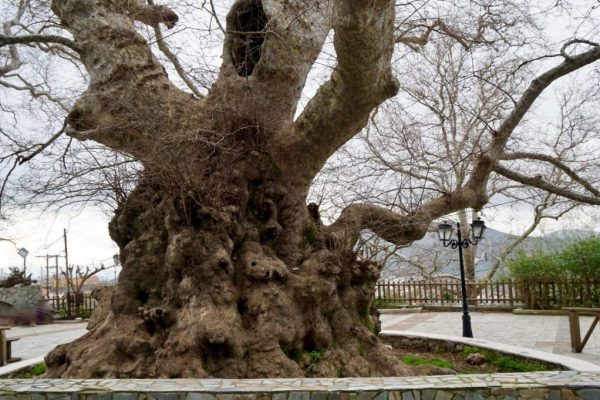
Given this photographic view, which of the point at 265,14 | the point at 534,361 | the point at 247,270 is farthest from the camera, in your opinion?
the point at 265,14

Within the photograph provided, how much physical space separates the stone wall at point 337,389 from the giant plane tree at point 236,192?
85 centimetres

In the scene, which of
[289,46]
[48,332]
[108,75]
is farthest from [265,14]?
[48,332]

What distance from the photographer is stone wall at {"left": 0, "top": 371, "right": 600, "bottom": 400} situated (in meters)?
4.35

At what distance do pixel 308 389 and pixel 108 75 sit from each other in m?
4.62

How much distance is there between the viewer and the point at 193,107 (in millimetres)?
6977

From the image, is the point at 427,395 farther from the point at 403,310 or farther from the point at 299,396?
the point at 403,310

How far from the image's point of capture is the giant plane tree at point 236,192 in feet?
18.6

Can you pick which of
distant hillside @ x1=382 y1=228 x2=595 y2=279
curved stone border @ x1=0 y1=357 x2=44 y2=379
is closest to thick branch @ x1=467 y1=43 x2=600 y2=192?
curved stone border @ x1=0 y1=357 x2=44 y2=379

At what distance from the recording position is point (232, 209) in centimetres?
635

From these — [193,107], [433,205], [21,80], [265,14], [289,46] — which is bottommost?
[433,205]

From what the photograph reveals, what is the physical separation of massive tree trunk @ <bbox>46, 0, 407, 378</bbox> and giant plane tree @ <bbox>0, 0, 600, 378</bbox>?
2 cm

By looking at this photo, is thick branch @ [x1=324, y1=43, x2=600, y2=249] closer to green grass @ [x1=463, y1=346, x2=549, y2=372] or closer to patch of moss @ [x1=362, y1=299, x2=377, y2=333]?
patch of moss @ [x1=362, y1=299, x2=377, y2=333]

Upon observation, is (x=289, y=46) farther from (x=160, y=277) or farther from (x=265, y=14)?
(x=160, y=277)

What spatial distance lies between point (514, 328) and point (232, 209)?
9.87m
